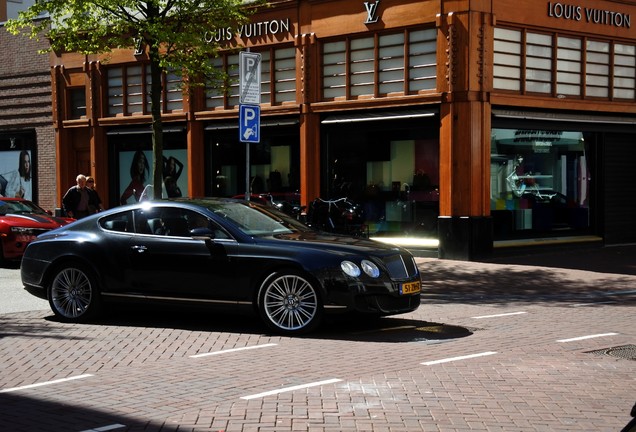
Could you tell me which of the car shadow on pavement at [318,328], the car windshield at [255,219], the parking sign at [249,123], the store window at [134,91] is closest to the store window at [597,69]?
the parking sign at [249,123]

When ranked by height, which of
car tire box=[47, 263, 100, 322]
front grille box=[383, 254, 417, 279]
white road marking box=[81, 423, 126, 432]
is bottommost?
white road marking box=[81, 423, 126, 432]

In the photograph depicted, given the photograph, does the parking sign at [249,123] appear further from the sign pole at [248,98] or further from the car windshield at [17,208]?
the car windshield at [17,208]

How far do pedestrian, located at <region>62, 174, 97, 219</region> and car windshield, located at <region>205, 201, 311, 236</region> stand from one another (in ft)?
28.1

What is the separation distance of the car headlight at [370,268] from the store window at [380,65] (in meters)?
10.4

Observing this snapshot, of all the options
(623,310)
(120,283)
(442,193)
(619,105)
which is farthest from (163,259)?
(619,105)

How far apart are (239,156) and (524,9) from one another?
26.5 ft

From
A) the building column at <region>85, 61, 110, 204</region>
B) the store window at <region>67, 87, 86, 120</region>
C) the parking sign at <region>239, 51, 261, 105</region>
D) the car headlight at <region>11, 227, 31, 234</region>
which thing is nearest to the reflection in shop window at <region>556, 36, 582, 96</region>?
the parking sign at <region>239, 51, 261, 105</region>

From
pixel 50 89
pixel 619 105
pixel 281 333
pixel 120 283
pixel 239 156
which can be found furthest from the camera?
pixel 50 89

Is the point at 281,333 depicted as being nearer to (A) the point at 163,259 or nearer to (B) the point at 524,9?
(A) the point at 163,259

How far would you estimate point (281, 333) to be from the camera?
9.75 meters

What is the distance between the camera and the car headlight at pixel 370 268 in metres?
9.52

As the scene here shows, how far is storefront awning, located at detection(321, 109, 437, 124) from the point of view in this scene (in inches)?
758

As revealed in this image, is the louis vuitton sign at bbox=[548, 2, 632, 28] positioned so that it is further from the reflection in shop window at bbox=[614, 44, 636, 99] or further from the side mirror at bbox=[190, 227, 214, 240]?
the side mirror at bbox=[190, 227, 214, 240]

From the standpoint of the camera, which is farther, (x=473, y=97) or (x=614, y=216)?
(x=614, y=216)
